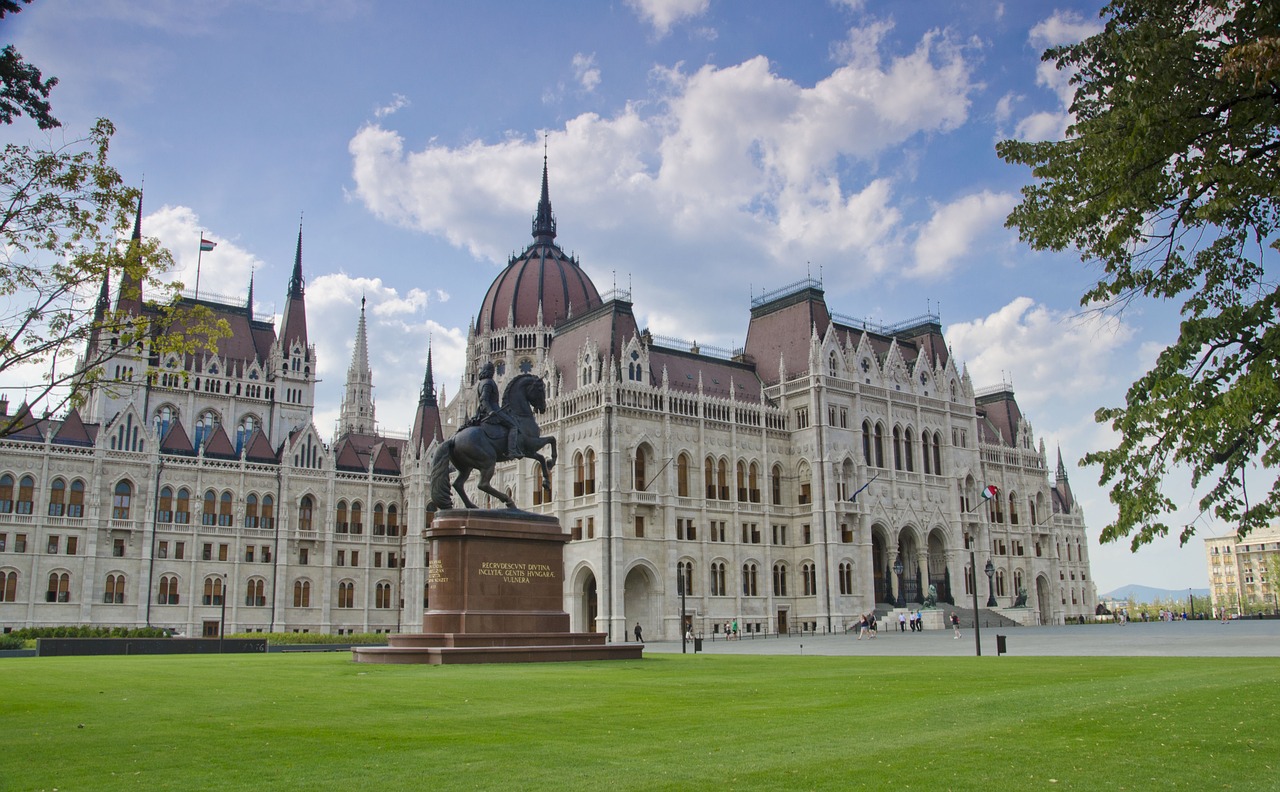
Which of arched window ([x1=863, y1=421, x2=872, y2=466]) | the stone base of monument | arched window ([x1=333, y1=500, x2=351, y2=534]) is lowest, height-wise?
the stone base of monument

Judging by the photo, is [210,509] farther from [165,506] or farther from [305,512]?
[305,512]

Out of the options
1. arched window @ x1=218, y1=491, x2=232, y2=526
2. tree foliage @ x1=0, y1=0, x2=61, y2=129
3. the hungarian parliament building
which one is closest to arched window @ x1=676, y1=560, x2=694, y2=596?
the hungarian parliament building

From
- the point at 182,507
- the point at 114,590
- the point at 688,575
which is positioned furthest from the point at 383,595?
the point at 688,575

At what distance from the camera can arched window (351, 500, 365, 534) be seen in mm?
91688

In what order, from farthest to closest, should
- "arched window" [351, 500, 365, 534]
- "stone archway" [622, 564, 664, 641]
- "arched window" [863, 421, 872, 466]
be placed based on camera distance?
"arched window" [351, 500, 365, 534] < "arched window" [863, 421, 872, 466] < "stone archway" [622, 564, 664, 641]

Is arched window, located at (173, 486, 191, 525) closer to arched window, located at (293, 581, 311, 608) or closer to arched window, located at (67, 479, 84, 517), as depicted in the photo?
arched window, located at (67, 479, 84, 517)

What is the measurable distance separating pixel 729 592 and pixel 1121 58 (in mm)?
63780

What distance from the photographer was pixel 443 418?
98.8 metres

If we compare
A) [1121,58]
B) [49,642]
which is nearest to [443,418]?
[49,642]

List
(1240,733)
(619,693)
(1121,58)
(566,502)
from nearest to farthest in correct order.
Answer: (1240,733)
(1121,58)
(619,693)
(566,502)

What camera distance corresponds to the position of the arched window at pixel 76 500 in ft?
→ 257

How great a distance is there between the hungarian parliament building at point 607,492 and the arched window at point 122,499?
16 cm

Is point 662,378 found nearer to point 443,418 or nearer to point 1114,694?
point 443,418

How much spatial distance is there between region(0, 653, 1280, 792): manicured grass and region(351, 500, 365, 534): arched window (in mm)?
70169
